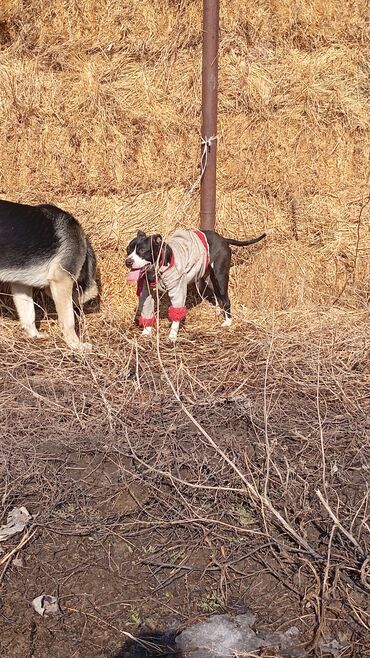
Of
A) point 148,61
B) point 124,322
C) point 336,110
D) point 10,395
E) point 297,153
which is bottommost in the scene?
point 124,322

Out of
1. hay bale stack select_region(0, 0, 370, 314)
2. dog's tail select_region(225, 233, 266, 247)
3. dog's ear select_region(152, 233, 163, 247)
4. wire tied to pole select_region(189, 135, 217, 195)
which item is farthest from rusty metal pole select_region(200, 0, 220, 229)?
dog's ear select_region(152, 233, 163, 247)

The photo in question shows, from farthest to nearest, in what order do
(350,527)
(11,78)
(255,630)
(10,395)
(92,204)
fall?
(92,204)
(11,78)
(10,395)
(350,527)
(255,630)

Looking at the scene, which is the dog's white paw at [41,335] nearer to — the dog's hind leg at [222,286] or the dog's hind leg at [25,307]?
the dog's hind leg at [25,307]

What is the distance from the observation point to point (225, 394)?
451 cm

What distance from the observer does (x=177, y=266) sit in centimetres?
557

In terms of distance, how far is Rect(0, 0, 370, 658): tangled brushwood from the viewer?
2.87 meters

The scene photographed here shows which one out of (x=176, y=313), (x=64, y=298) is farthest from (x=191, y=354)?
(x=64, y=298)

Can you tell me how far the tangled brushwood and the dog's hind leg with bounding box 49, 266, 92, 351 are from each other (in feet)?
0.71

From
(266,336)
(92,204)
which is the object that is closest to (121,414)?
(266,336)

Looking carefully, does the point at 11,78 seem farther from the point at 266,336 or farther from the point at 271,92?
the point at 266,336

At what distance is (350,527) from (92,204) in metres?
4.06

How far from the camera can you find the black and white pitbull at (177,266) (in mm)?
5398

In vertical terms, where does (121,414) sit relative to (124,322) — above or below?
above

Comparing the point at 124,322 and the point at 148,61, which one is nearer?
the point at 148,61
